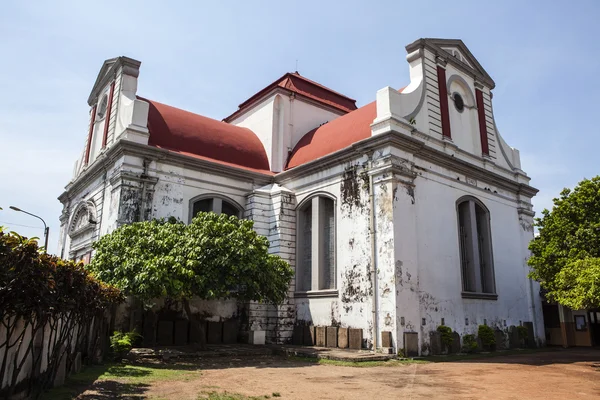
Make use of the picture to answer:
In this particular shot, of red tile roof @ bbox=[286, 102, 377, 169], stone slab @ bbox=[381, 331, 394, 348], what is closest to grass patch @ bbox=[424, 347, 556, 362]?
stone slab @ bbox=[381, 331, 394, 348]

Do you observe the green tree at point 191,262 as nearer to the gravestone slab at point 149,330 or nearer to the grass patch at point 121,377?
the grass patch at point 121,377

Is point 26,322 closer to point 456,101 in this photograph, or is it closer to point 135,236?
point 135,236

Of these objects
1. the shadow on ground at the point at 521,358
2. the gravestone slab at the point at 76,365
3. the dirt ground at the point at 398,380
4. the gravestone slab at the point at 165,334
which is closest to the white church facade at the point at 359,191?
the shadow on ground at the point at 521,358

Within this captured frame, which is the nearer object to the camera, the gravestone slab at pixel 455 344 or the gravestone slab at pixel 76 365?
the gravestone slab at pixel 76 365

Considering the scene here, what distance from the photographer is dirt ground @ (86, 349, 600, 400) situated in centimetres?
866

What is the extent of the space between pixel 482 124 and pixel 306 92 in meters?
8.58

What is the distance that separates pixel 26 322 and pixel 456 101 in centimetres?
1863

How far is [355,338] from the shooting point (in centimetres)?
1578

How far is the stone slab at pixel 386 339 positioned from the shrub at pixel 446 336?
95.1 inches

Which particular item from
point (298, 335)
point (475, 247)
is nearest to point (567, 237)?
point (475, 247)

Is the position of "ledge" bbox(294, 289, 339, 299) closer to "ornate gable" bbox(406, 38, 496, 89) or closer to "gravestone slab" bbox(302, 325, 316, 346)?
"gravestone slab" bbox(302, 325, 316, 346)

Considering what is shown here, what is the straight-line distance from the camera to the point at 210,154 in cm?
1997

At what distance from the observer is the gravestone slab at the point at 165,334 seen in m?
16.4

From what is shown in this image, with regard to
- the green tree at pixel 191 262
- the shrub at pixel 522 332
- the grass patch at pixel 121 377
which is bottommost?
the grass patch at pixel 121 377
